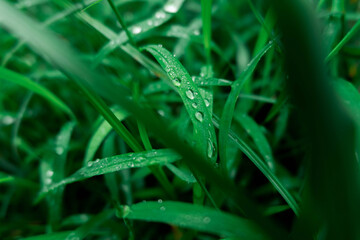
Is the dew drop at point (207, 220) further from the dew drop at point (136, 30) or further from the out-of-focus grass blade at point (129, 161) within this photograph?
the dew drop at point (136, 30)

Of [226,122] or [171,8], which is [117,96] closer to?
[226,122]

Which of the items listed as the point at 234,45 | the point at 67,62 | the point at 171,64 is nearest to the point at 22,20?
the point at 67,62

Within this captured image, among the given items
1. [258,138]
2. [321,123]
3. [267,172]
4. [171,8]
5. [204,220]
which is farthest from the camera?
[171,8]

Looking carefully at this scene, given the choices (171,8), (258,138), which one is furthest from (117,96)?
(171,8)

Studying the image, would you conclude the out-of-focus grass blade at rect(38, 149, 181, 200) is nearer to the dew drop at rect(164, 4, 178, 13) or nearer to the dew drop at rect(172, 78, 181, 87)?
the dew drop at rect(172, 78, 181, 87)

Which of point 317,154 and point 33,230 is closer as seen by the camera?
point 317,154

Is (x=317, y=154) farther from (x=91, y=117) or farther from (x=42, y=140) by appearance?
(x=42, y=140)

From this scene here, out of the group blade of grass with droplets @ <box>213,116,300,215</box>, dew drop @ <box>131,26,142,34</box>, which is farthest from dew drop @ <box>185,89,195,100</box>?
dew drop @ <box>131,26,142,34</box>

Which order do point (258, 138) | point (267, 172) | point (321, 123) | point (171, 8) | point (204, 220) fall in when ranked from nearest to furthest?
point (321, 123), point (204, 220), point (267, 172), point (258, 138), point (171, 8)
